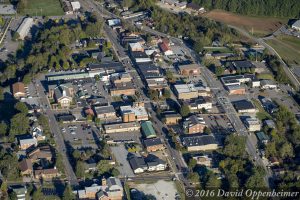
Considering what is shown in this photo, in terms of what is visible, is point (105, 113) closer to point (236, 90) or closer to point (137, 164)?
point (137, 164)

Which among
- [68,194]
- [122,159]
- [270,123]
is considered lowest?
[122,159]

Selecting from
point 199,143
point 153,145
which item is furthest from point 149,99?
point 199,143

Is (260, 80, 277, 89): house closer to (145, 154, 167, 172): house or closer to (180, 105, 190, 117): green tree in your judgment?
(180, 105, 190, 117): green tree

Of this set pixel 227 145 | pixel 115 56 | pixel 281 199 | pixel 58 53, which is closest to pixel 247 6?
pixel 115 56

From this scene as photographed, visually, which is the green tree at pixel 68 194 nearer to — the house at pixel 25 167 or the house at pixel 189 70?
the house at pixel 25 167

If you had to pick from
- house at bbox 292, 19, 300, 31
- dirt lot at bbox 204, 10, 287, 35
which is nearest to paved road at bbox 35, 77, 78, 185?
dirt lot at bbox 204, 10, 287, 35

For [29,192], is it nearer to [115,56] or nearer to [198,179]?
[198,179]
